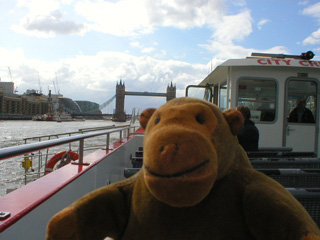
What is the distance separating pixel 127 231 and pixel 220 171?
0.48 meters

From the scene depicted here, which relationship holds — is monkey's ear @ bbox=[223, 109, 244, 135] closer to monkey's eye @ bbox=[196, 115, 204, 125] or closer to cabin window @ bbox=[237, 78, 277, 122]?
monkey's eye @ bbox=[196, 115, 204, 125]

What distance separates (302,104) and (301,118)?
275 millimetres

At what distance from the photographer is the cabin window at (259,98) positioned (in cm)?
534

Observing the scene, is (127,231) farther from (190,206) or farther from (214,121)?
(214,121)

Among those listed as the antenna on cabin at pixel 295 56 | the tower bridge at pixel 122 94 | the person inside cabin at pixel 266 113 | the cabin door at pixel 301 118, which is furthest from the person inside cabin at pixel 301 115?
the tower bridge at pixel 122 94

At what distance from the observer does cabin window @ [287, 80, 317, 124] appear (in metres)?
5.40

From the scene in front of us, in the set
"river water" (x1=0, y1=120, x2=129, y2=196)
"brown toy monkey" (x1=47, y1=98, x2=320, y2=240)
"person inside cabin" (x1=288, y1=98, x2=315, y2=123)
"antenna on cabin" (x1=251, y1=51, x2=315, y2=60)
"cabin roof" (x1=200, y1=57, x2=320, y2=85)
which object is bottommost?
"river water" (x1=0, y1=120, x2=129, y2=196)

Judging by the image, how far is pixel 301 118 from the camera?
5465mm

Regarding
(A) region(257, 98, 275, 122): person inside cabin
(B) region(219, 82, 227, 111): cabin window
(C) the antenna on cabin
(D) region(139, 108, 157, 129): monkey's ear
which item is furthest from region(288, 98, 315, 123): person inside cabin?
(D) region(139, 108, 157, 129): monkey's ear

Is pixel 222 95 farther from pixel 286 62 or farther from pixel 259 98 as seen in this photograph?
pixel 286 62

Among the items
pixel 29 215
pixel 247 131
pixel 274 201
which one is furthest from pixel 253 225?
pixel 247 131

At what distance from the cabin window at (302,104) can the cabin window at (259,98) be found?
0.35 metres

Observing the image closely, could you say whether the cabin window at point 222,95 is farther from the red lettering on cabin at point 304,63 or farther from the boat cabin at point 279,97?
the red lettering on cabin at point 304,63

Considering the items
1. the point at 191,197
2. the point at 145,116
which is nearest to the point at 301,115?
the point at 145,116
